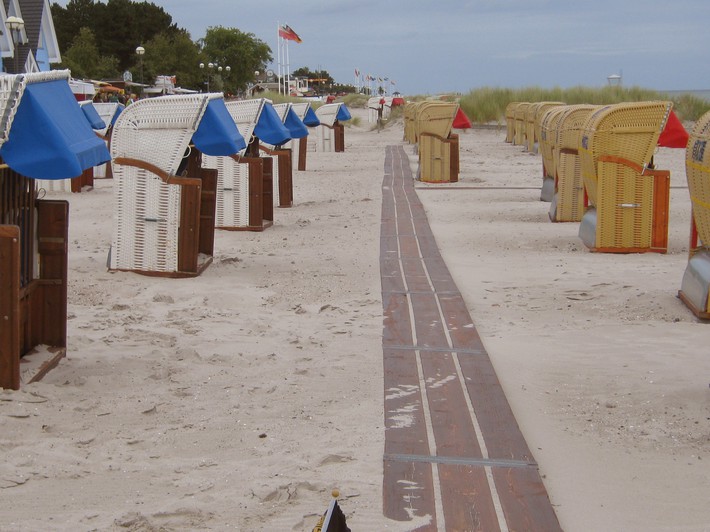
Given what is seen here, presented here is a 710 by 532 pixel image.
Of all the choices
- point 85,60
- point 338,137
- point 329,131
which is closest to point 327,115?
point 329,131

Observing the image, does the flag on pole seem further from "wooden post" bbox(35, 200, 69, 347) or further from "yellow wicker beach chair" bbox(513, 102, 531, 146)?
"wooden post" bbox(35, 200, 69, 347)

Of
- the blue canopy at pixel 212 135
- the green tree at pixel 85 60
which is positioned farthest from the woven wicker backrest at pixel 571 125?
the green tree at pixel 85 60

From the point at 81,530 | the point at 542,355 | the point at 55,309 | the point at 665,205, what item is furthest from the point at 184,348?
the point at 665,205

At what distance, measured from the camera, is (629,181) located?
1344 cm

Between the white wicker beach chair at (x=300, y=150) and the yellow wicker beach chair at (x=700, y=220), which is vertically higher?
the white wicker beach chair at (x=300, y=150)

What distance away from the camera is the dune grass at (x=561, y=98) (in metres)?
49.7

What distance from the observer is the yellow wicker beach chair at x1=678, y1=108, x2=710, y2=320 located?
9406 millimetres

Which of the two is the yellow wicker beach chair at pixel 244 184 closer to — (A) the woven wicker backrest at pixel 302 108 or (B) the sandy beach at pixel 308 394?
(B) the sandy beach at pixel 308 394

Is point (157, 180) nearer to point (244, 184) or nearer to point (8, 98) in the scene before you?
Result: point (244, 184)

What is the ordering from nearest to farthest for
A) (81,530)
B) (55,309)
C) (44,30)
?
(81,530) → (55,309) → (44,30)

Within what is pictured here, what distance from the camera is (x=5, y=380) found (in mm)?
6512

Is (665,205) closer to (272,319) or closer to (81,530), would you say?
(272,319)

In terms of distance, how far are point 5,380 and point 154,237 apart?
516cm

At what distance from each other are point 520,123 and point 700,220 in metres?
34.3
